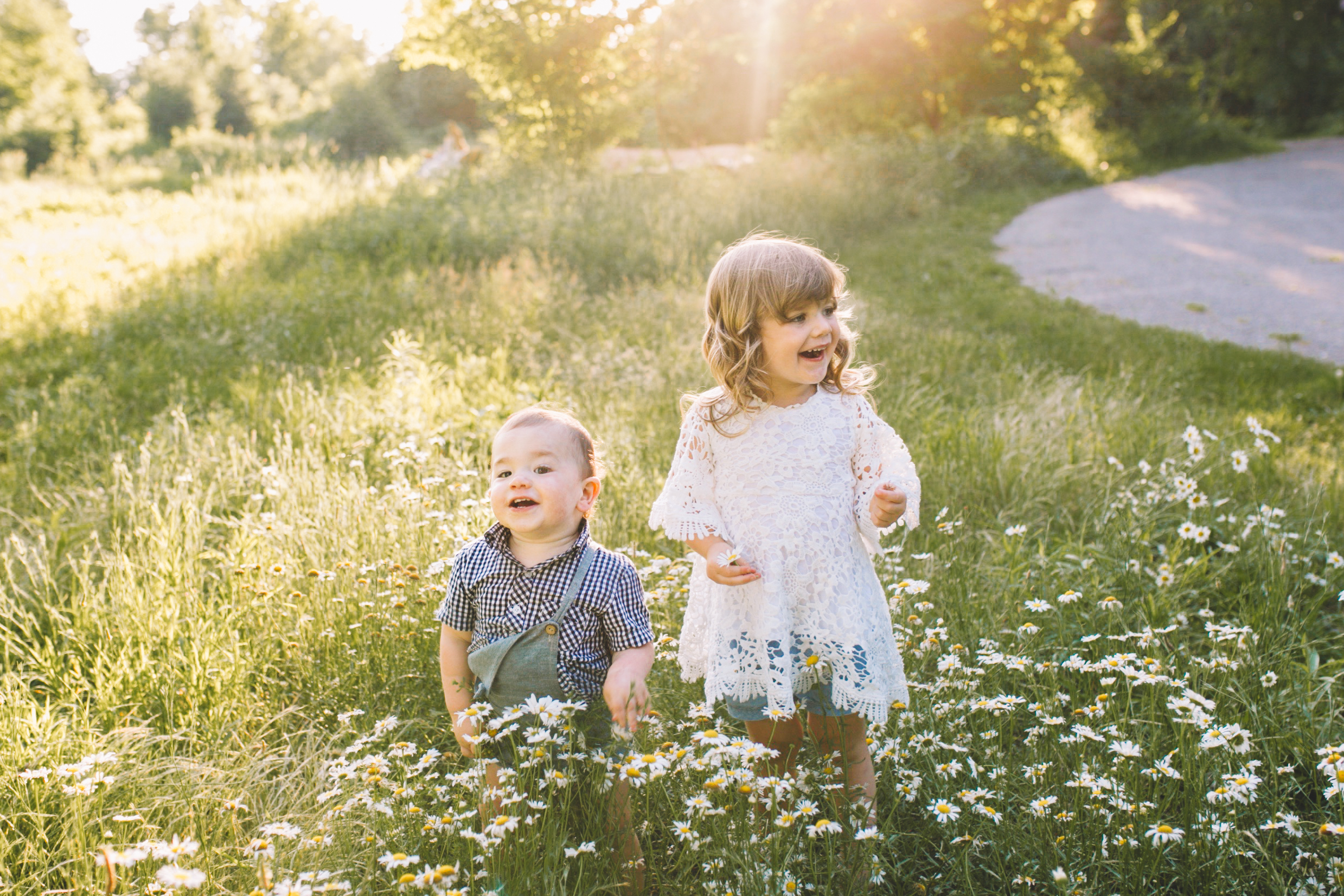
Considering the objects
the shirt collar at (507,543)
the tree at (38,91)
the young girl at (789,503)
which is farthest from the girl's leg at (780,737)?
the tree at (38,91)

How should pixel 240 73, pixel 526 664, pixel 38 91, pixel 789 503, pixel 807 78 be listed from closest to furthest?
pixel 526 664
pixel 789 503
pixel 807 78
pixel 38 91
pixel 240 73

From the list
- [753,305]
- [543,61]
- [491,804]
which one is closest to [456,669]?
[491,804]

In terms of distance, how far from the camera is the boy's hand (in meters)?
2.17

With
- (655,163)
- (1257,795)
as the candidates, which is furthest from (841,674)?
(655,163)

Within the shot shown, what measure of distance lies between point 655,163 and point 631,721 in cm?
1848

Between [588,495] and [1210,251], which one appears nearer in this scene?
[588,495]

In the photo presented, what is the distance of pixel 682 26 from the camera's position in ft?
117

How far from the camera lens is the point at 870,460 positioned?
2.43 meters

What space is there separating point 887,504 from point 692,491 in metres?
0.54

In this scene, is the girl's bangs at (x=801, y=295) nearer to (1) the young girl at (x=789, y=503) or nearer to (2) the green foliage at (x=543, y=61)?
(1) the young girl at (x=789, y=503)

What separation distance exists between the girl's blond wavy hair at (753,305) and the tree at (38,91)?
35366 millimetres

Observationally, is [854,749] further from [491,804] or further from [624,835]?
[491,804]

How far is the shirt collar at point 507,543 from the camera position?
217cm

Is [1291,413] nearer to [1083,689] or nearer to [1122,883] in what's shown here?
[1083,689]
